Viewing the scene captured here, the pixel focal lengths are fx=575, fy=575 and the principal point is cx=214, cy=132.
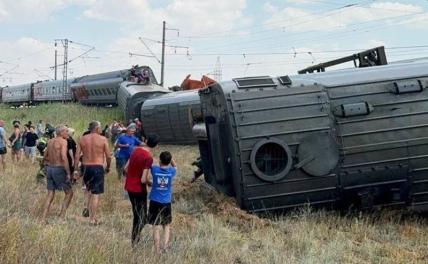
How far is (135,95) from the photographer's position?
947 inches

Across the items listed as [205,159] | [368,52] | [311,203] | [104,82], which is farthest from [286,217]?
[104,82]

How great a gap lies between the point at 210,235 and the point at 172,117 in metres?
13.8

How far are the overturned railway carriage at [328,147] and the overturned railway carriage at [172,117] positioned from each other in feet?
35.2

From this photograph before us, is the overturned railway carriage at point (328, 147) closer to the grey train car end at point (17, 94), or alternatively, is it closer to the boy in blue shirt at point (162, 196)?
the boy in blue shirt at point (162, 196)

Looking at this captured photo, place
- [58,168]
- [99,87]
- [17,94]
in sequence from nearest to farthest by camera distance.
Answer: [58,168] < [99,87] < [17,94]

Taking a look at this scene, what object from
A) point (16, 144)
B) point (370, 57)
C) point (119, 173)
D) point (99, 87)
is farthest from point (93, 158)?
point (99, 87)

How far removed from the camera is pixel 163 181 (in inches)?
253

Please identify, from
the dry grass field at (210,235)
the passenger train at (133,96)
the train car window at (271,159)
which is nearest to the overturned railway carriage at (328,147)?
the train car window at (271,159)

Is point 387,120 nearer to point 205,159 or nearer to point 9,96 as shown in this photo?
point 205,159

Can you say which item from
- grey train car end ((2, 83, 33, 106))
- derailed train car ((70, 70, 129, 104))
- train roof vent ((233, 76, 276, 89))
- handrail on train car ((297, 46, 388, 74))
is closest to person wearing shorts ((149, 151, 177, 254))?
train roof vent ((233, 76, 276, 89))

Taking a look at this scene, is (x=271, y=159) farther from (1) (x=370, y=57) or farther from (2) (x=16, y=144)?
(2) (x=16, y=144)

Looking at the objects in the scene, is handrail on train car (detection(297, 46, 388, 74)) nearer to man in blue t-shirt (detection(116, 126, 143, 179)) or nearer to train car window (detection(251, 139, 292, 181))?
train car window (detection(251, 139, 292, 181))

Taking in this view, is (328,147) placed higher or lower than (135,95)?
lower

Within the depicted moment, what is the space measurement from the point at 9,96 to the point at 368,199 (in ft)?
157
